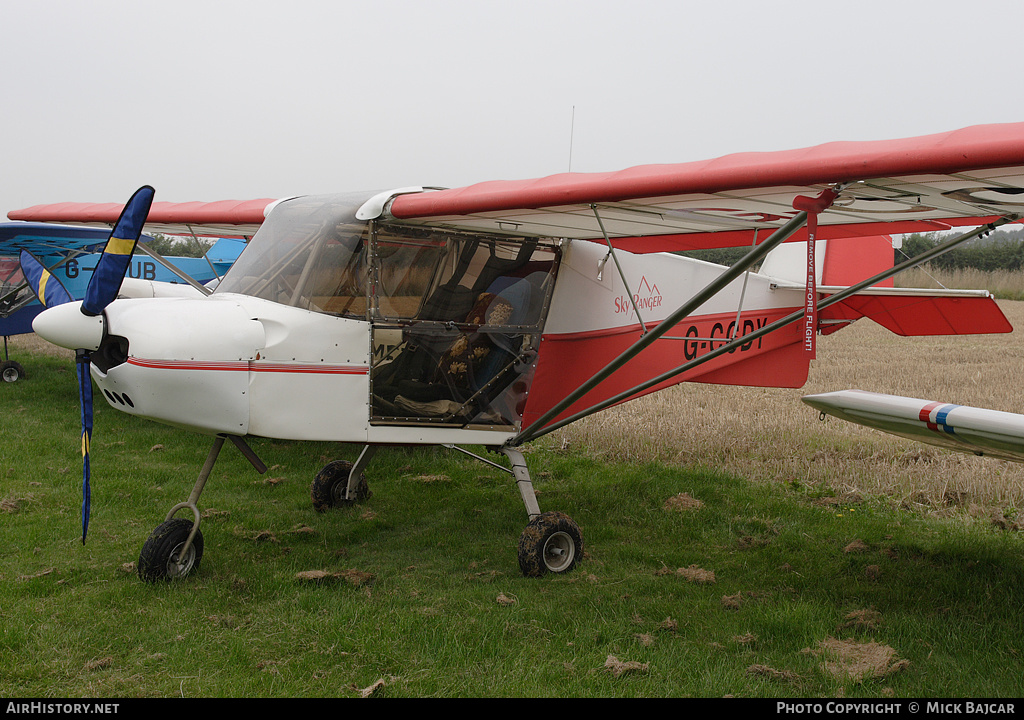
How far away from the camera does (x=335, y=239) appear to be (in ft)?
15.8

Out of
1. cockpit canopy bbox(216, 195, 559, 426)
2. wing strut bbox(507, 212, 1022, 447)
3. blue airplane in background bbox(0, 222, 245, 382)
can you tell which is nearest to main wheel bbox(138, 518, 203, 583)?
cockpit canopy bbox(216, 195, 559, 426)

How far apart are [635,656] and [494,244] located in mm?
2811

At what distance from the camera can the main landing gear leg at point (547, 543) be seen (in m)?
4.97

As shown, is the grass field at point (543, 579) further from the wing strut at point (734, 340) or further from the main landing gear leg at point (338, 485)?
the wing strut at point (734, 340)

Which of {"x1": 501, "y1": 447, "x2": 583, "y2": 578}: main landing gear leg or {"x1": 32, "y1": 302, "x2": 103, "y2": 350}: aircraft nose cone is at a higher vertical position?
{"x1": 32, "y1": 302, "x2": 103, "y2": 350}: aircraft nose cone

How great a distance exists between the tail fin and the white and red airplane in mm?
1245

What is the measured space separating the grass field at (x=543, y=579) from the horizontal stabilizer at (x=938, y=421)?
0.88m

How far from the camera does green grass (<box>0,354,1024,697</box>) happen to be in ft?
11.9

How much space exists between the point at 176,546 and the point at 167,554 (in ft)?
0.25

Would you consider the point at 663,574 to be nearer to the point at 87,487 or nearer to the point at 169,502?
the point at 87,487

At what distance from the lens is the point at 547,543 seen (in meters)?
5.06

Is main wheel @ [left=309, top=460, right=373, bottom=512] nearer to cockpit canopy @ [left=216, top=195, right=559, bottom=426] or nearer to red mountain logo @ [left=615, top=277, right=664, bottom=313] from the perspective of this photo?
cockpit canopy @ [left=216, top=195, right=559, bottom=426]

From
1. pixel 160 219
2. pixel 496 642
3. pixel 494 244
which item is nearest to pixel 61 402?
pixel 160 219

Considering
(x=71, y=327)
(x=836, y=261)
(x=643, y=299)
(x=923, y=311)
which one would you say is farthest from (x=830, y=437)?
(x=71, y=327)
